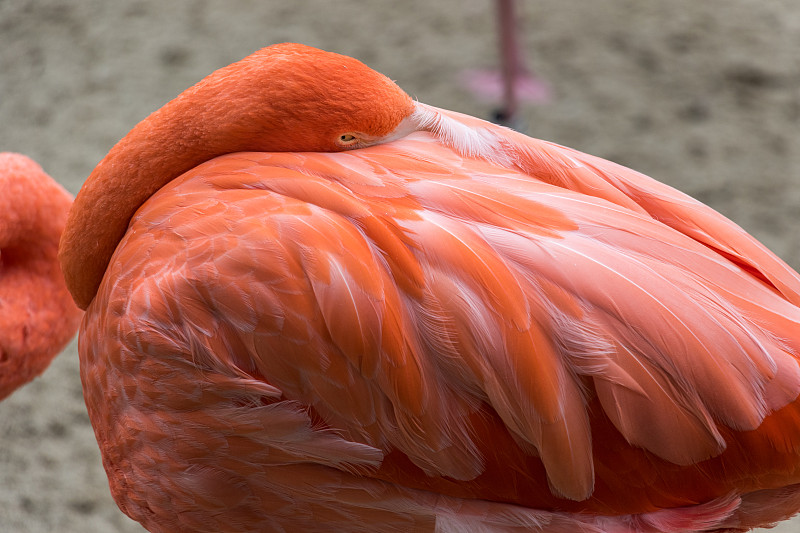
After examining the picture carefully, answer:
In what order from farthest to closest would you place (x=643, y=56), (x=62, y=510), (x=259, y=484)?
(x=643, y=56), (x=62, y=510), (x=259, y=484)

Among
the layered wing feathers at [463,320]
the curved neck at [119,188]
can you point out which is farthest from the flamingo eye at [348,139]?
the curved neck at [119,188]

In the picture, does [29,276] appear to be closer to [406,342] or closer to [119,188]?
[119,188]

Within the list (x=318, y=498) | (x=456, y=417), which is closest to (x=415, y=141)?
(x=456, y=417)

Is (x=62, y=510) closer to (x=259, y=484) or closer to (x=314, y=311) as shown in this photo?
(x=259, y=484)

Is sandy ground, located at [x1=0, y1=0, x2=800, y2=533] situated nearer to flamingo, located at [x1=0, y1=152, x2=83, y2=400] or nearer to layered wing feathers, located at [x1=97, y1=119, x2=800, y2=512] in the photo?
flamingo, located at [x1=0, y1=152, x2=83, y2=400]

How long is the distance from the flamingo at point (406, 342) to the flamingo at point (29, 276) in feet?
1.25

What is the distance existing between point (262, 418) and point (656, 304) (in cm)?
58

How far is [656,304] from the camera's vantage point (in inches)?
45.4

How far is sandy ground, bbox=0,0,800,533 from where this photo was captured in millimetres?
2939

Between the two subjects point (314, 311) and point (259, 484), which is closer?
point (314, 311)

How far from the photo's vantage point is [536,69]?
331cm

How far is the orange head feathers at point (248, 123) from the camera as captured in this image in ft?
4.14

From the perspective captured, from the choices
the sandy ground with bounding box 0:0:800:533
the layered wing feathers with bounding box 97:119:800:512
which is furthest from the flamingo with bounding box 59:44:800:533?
the sandy ground with bounding box 0:0:800:533

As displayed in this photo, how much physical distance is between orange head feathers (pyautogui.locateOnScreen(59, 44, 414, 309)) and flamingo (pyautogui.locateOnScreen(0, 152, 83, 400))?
30 cm
